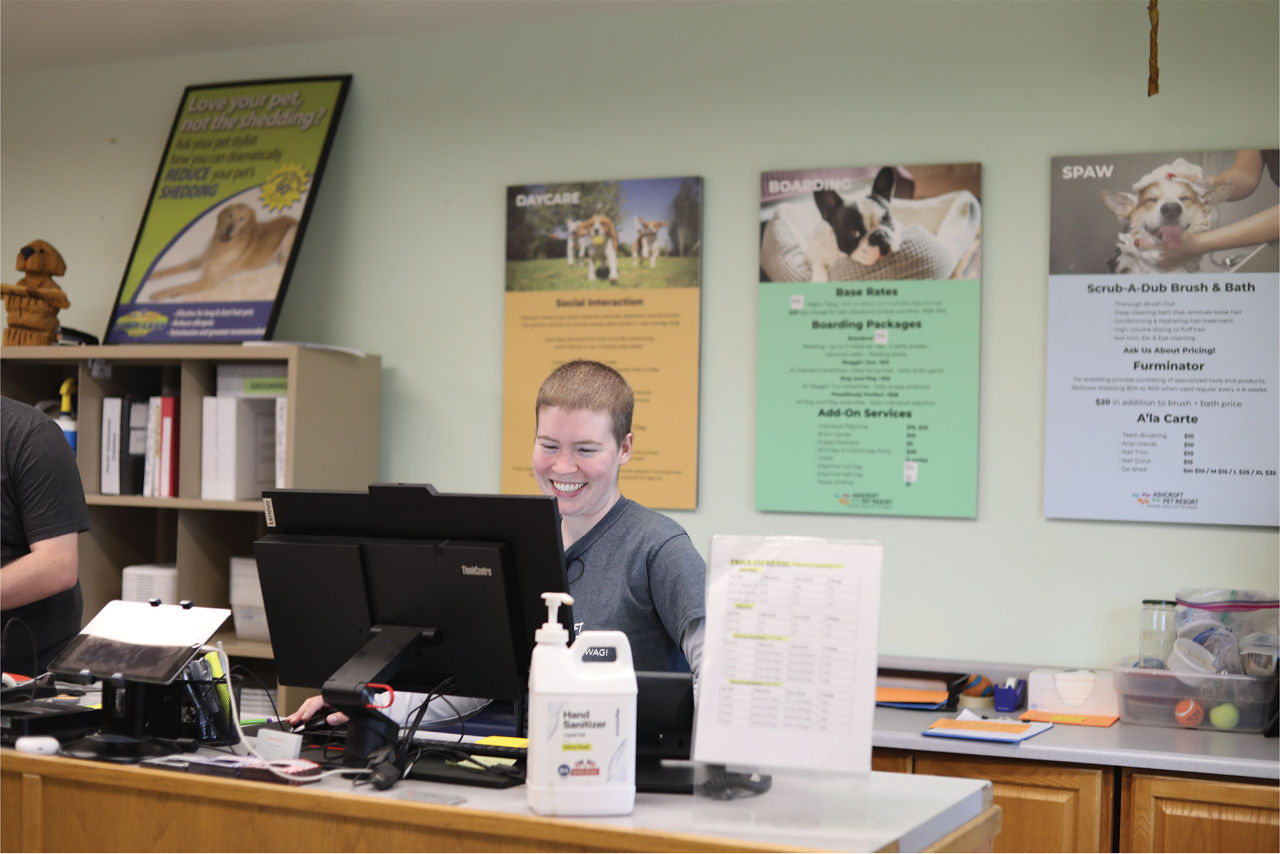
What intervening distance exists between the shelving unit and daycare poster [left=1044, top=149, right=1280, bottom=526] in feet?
6.00

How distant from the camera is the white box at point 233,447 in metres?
3.23

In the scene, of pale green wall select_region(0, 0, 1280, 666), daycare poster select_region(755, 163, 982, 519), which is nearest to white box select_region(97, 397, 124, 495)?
pale green wall select_region(0, 0, 1280, 666)

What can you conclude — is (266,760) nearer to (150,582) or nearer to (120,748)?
Result: (120,748)

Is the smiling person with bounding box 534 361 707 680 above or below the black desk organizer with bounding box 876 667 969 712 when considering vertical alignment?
above

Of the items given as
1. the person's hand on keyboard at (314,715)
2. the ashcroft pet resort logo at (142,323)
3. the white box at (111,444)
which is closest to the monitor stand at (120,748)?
the person's hand on keyboard at (314,715)

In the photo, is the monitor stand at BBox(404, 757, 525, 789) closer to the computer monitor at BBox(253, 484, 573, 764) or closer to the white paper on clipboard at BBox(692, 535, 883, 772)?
the computer monitor at BBox(253, 484, 573, 764)

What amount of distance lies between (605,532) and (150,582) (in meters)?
1.97

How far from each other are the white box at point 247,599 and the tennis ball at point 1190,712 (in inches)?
89.0

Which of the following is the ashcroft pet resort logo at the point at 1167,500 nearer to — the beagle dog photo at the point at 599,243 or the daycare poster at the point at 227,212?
the beagle dog photo at the point at 599,243

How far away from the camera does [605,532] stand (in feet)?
6.28

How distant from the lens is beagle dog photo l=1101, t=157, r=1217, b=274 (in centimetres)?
282

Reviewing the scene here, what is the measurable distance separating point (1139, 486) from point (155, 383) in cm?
271

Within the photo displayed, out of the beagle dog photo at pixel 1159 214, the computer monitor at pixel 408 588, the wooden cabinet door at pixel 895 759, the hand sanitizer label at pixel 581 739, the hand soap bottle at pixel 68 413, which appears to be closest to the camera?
the hand sanitizer label at pixel 581 739

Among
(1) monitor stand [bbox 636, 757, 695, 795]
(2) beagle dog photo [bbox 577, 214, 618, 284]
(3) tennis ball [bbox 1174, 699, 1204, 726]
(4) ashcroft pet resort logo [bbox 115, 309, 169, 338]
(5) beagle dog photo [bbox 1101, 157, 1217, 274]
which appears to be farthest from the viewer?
(4) ashcroft pet resort logo [bbox 115, 309, 169, 338]
